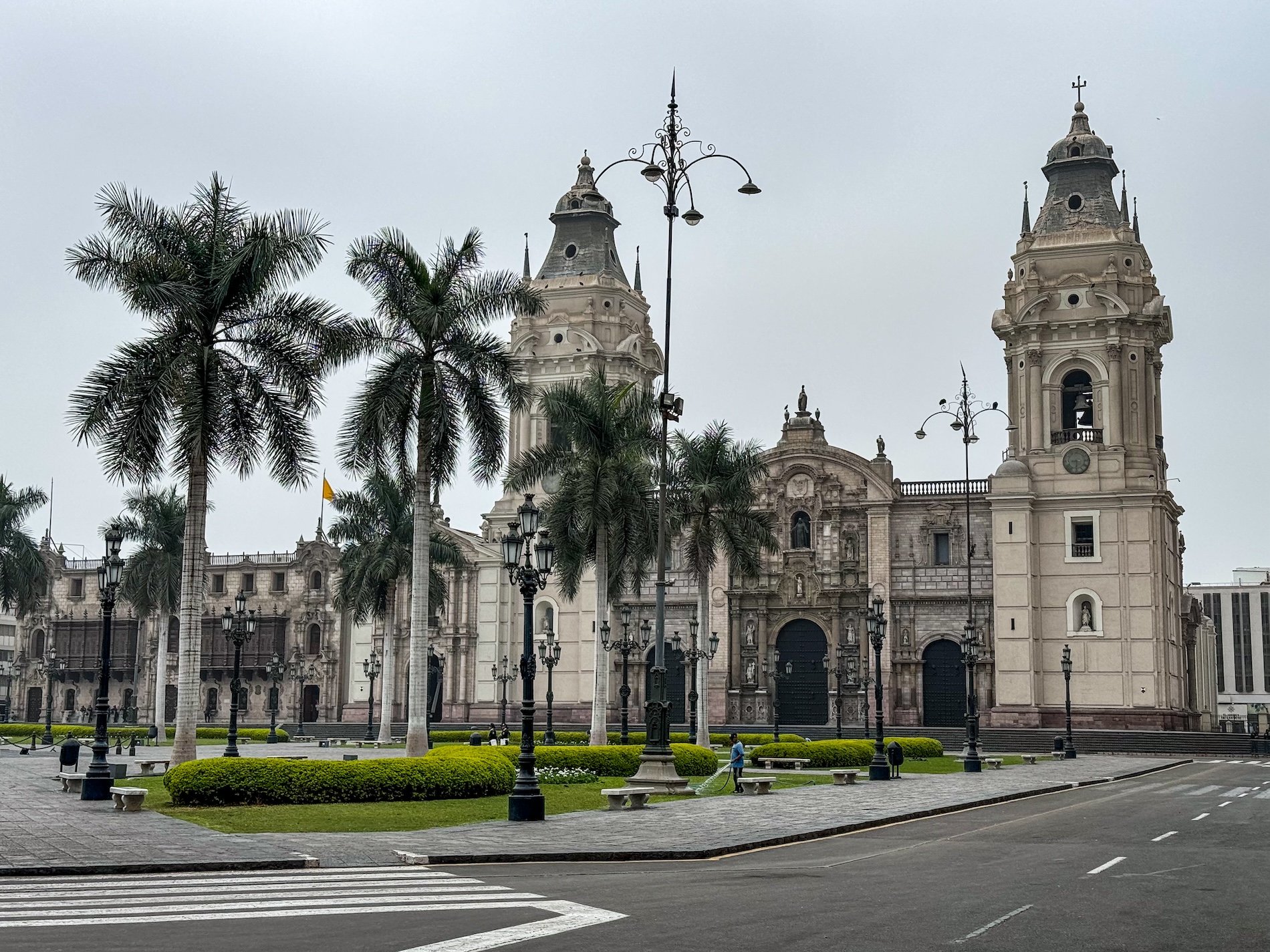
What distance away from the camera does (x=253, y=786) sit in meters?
24.1

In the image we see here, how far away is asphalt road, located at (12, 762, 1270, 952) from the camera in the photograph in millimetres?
11008

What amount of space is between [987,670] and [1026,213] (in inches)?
883

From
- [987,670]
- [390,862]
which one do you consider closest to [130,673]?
[987,670]

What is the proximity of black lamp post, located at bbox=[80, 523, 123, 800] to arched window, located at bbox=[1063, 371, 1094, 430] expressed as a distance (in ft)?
159

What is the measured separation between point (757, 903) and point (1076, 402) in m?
56.8

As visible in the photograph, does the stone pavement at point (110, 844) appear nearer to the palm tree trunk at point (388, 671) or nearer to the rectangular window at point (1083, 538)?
the palm tree trunk at point (388, 671)

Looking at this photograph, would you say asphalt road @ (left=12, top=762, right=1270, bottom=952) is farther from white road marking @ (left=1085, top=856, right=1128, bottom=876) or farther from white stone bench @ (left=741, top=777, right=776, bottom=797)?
white stone bench @ (left=741, top=777, right=776, bottom=797)

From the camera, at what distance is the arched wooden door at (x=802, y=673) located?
6781 cm

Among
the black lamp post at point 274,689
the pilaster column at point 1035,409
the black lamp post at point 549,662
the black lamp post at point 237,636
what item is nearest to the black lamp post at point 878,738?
the black lamp post at point 549,662

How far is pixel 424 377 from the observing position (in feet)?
105

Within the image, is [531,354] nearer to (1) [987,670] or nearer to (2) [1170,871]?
(1) [987,670]

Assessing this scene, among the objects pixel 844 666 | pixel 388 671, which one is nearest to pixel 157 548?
pixel 388 671

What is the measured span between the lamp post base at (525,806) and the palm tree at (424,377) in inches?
387

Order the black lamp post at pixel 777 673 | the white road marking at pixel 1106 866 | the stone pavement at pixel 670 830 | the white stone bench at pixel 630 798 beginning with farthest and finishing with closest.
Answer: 1. the black lamp post at pixel 777 673
2. the white stone bench at pixel 630 798
3. the stone pavement at pixel 670 830
4. the white road marking at pixel 1106 866
